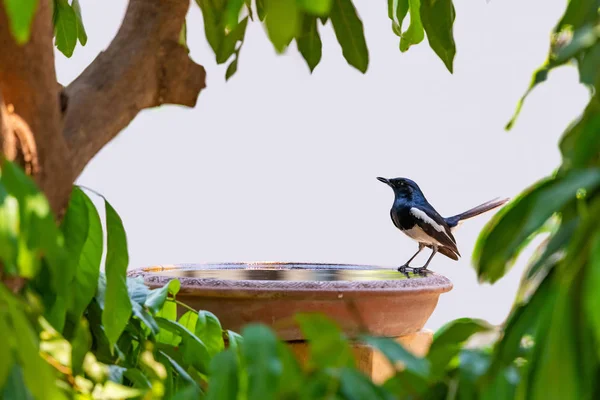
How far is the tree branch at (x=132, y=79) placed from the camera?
2.50ft

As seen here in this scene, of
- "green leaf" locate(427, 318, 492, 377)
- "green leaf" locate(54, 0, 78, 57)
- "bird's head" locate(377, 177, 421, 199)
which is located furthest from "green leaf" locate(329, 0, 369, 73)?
"bird's head" locate(377, 177, 421, 199)

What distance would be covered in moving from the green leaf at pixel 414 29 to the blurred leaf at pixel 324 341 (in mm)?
732

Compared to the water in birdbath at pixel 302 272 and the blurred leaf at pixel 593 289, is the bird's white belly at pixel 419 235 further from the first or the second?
the blurred leaf at pixel 593 289

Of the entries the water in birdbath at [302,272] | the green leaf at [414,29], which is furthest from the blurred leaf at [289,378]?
the water in birdbath at [302,272]

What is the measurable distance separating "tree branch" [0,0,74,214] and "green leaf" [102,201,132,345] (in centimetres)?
6

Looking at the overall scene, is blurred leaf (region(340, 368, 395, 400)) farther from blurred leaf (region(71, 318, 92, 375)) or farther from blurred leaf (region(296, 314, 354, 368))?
blurred leaf (region(71, 318, 92, 375))

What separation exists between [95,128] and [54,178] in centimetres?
9

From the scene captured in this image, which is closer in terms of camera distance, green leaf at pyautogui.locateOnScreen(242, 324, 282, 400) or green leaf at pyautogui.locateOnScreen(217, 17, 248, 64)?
green leaf at pyautogui.locateOnScreen(242, 324, 282, 400)

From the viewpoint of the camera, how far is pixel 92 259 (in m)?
0.79

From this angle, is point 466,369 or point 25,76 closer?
point 466,369

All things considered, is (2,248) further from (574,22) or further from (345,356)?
(574,22)

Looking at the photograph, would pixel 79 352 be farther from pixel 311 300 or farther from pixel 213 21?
pixel 311 300

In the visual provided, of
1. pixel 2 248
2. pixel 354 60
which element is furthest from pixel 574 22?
pixel 2 248

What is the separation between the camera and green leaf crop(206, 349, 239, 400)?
1.41 ft
